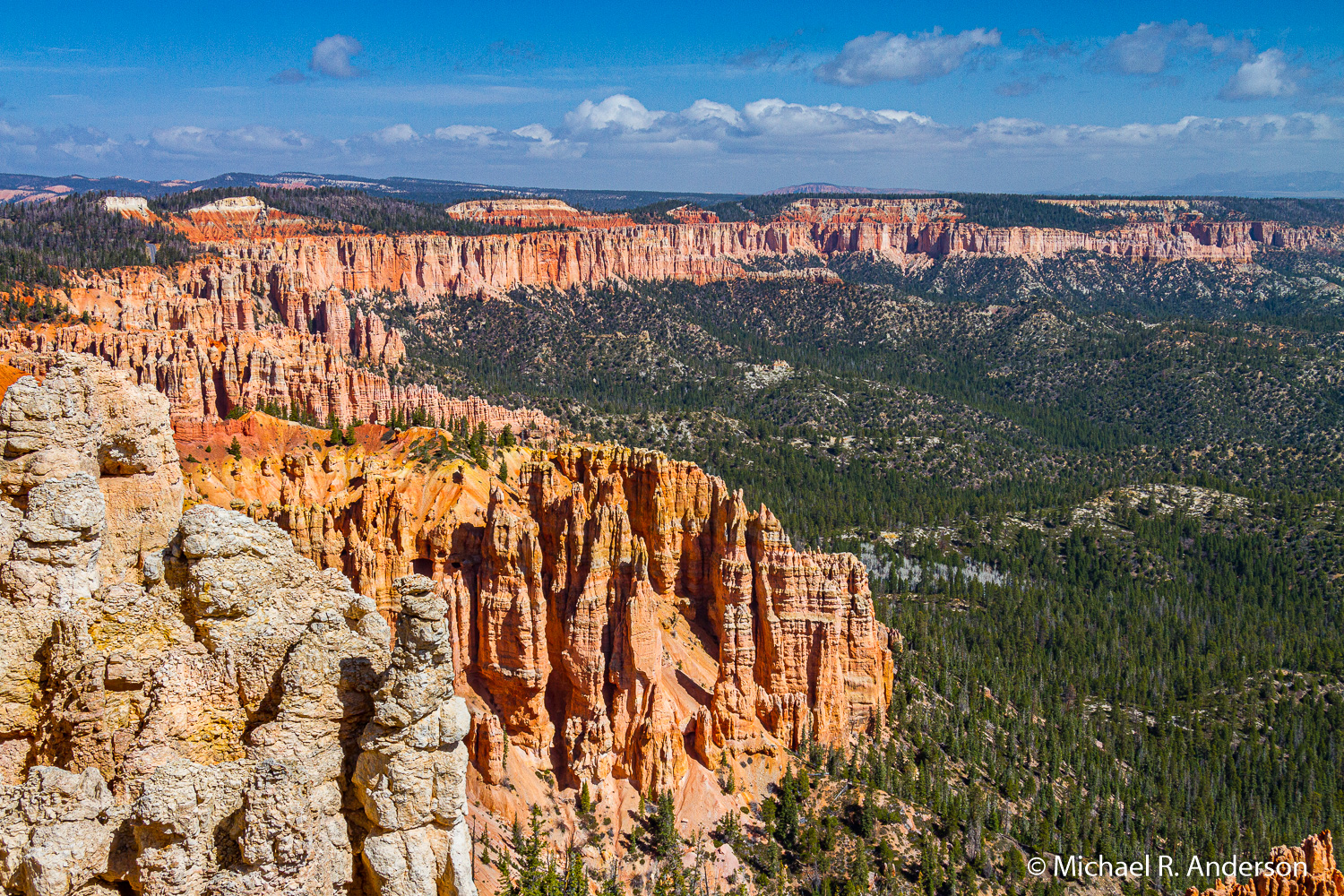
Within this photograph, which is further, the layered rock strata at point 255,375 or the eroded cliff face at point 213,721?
the layered rock strata at point 255,375

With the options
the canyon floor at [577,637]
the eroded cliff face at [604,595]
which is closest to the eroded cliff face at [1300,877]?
the canyon floor at [577,637]

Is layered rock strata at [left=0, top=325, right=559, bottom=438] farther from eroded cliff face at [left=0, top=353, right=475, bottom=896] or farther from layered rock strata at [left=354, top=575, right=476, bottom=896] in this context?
layered rock strata at [left=354, top=575, right=476, bottom=896]

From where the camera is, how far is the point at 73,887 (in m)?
14.4

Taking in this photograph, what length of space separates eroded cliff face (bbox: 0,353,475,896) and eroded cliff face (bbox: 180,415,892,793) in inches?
722

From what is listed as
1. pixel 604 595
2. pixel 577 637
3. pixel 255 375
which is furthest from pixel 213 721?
pixel 255 375

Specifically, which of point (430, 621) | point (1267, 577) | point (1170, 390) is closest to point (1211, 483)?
point (1267, 577)

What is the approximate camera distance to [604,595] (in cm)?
4362

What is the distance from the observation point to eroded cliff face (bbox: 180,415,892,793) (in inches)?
1678

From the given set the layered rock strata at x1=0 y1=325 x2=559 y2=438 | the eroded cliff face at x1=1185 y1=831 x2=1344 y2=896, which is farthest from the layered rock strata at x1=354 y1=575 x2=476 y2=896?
the layered rock strata at x1=0 y1=325 x2=559 y2=438

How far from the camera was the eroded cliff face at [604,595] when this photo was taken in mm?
42625

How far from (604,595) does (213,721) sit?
2767 centimetres

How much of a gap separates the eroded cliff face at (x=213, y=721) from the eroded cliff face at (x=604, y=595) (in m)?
18.3

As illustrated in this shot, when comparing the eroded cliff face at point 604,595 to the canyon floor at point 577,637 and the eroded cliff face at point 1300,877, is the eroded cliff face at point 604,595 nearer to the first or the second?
the canyon floor at point 577,637

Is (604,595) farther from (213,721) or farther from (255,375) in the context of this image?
(255,375)
